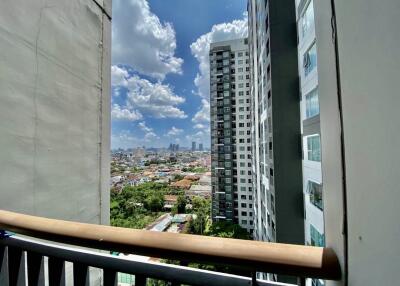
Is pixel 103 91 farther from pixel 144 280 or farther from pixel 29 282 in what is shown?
pixel 144 280

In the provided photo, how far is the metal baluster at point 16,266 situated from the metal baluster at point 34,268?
5 centimetres

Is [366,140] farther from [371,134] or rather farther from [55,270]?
[55,270]

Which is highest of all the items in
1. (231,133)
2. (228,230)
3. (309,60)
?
(309,60)

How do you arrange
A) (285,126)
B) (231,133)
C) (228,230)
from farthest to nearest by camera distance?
(231,133) < (228,230) < (285,126)

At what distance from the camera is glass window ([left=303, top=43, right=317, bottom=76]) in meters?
5.43

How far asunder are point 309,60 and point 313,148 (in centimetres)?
218

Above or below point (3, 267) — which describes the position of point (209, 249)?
above

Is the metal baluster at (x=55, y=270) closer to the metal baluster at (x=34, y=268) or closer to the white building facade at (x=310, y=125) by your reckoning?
the metal baluster at (x=34, y=268)

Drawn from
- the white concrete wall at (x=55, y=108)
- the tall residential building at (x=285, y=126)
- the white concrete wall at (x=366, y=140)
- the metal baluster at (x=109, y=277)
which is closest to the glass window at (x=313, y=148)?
the tall residential building at (x=285, y=126)

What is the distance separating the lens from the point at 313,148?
18.4ft

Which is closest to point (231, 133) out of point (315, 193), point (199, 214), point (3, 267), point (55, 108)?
point (199, 214)

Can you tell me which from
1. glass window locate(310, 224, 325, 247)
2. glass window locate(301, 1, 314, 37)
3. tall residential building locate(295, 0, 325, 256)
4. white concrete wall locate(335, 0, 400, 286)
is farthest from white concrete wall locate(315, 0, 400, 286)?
glass window locate(301, 1, 314, 37)

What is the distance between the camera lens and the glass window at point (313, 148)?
5190 millimetres

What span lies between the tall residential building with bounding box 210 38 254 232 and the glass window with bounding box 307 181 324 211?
12.5 meters
